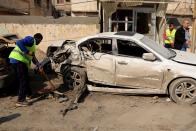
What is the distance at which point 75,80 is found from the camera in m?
8.59

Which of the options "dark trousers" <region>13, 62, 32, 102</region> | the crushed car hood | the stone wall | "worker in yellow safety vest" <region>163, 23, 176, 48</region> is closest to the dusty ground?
"dark trousers" <region>13, 62, 32, 102</region>

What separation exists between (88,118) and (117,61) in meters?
1.73

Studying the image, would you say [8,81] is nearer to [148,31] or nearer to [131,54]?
[131,54]

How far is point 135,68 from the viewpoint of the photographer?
783cm

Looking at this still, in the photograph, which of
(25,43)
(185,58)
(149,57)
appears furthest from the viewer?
(185,58)

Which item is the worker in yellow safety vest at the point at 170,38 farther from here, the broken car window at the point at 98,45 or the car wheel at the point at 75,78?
the car wheel at the point at 75,78

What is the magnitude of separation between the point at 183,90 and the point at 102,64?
79.1 inches

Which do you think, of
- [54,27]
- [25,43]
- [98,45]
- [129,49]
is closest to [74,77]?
[98,45]

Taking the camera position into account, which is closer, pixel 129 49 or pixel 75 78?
pixel 129 49

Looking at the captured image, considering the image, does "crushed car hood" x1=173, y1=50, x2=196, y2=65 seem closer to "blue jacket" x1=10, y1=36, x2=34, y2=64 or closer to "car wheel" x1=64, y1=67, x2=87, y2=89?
"car wheel" x1=64, y1=67, x2=87, y2=89

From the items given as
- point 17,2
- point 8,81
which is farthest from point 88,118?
point 17,2

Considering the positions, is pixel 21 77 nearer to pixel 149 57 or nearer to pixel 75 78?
pixel 75 78

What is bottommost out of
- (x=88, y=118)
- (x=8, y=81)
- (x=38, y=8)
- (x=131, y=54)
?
(x=88, y=118)

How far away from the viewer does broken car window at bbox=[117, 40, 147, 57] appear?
8.04m
